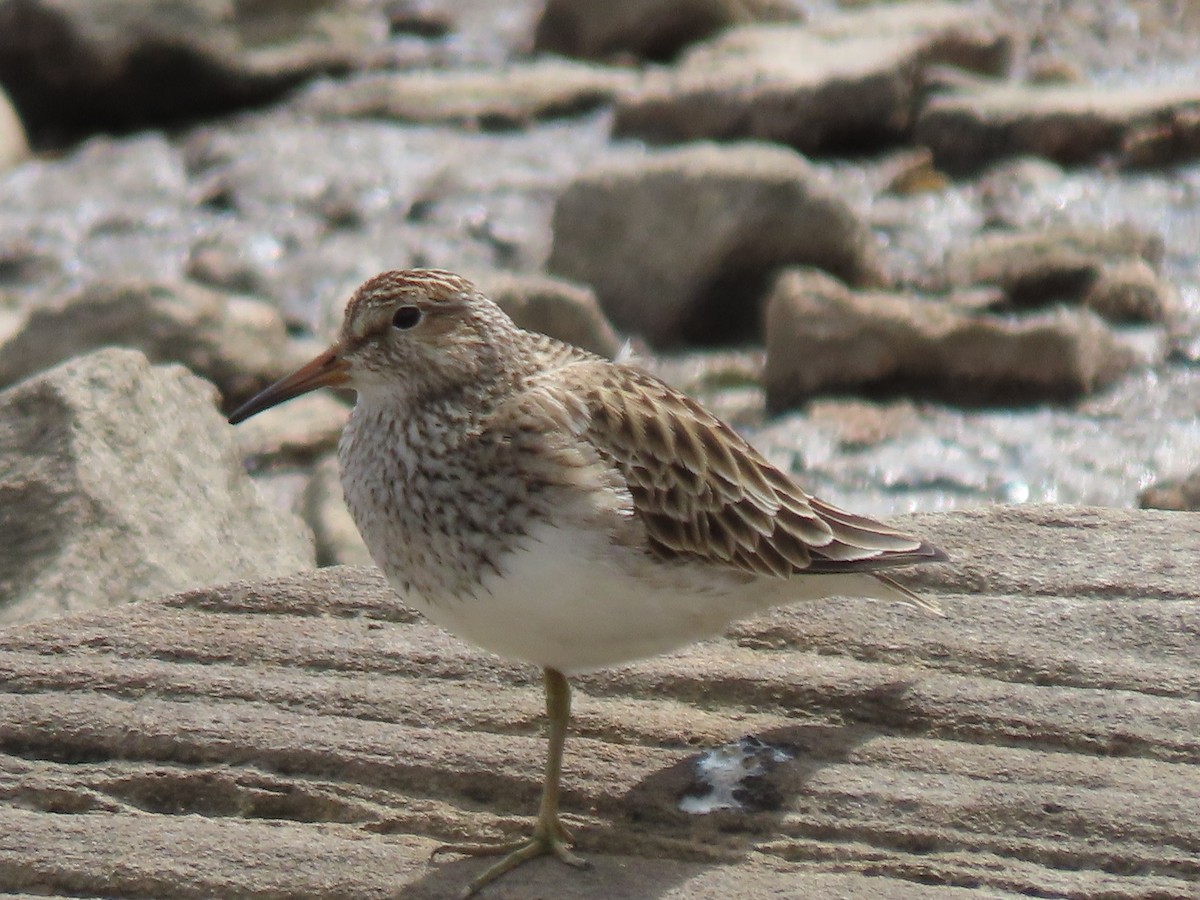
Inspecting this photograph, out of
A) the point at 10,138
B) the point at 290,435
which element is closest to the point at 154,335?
the point at 290,435

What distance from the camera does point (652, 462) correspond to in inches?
215

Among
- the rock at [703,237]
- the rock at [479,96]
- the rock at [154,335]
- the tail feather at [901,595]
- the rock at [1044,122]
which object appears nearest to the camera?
the tail feather at [901,595]

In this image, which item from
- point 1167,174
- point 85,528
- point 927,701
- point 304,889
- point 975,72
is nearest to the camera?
point 304,889

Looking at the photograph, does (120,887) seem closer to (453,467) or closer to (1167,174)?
(453,467)

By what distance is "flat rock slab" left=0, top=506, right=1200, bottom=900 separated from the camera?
5258 millimetres

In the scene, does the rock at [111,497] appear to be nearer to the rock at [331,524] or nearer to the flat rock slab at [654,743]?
the flat rock slab at [654,743]

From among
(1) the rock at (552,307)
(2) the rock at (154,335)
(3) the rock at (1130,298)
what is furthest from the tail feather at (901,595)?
(3) the rock at (1130,298)

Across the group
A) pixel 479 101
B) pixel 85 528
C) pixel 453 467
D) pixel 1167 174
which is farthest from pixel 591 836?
pixel 479 101

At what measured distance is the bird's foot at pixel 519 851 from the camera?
5215 millimetres

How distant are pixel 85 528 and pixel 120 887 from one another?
2065mm

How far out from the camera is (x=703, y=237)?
37.8ft

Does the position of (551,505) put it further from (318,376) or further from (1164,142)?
(1164,142)

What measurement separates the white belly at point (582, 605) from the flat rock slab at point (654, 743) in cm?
52

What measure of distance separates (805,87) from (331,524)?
6707 millimetres
